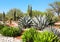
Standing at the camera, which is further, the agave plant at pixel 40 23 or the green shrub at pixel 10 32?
the agave plant at pixel 40 23

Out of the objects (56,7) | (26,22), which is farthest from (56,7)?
(26,22)

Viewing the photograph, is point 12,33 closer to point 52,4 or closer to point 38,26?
point 38,26

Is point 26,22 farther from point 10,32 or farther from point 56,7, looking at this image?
point 56,7

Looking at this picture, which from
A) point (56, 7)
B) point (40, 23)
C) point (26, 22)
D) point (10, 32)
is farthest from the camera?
point (56, 7)

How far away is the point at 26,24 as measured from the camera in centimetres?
1955

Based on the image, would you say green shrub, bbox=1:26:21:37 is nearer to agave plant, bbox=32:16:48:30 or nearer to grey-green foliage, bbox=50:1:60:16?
agave plant, bbox=32:16:48:30

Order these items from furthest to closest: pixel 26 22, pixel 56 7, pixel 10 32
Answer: pixel 56 7, pixel 26 22, pixel 10 32

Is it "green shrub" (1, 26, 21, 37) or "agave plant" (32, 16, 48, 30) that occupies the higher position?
"agave plant" (32, 16, 48, 30)

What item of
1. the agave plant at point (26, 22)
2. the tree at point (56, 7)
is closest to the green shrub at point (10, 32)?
the agave plant at point (26, 22)

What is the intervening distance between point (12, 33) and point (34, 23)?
3.26 m

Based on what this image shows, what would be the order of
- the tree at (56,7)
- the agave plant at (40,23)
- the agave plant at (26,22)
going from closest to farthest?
the agave plant at (40,23)
the agave plant at (26,22)
the tree at (56,7)

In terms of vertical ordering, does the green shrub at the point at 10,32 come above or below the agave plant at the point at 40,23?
below

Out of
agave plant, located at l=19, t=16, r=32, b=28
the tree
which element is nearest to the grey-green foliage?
the tree

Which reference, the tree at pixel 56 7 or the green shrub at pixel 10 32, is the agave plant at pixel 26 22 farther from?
the tree at pixel 56 7
